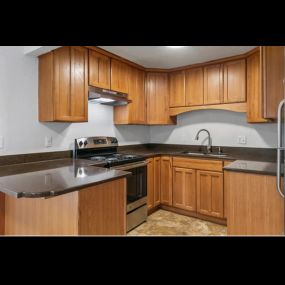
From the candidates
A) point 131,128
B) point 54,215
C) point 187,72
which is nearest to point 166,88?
point 187,72

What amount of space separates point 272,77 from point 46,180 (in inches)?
74.6

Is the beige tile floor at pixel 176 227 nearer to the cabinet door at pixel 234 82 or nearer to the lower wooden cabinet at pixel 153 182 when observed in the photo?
the lower wooden cabinet at pixel 153 182

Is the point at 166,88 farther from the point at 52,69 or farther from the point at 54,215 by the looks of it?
the point at 54,215

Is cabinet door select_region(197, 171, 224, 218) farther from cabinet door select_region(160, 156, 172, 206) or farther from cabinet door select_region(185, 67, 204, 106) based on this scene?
cabinet door select_region(185, 67, 204, 106)

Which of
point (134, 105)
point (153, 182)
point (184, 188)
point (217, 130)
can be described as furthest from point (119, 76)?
point (184, 188)

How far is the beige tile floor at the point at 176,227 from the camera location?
254 cm

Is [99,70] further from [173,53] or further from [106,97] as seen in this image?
[173,53]

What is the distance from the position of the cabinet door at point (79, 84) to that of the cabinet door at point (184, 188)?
1.56 m

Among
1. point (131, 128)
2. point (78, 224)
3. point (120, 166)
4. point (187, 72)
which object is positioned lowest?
point (78, 224)

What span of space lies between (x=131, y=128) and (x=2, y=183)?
2434 millimetres

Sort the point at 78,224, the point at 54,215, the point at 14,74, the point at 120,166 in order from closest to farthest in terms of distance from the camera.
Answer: the point at 78,224 < the point at 54,215 < the point at 14,74 < the point at 120,166

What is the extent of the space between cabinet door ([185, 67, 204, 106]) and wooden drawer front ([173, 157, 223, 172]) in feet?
2.89

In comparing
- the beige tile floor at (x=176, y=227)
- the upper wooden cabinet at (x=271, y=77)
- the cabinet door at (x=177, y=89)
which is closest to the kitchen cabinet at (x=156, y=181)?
the beige tile floor at (x=176, y=227)

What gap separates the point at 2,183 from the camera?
140 centimetres
